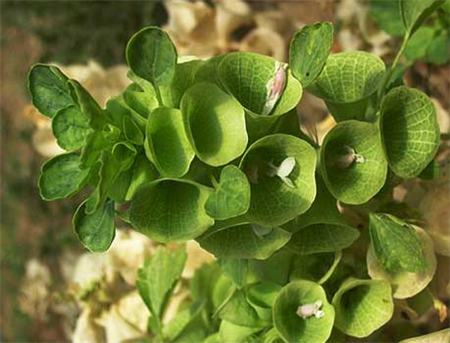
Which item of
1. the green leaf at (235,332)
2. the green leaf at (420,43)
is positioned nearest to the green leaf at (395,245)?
the green leaf at (235,332)

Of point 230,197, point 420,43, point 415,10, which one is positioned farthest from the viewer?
point 420,43

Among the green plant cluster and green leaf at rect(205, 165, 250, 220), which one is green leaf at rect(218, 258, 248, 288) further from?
green leaf at rect(205, 165, 250, 220)

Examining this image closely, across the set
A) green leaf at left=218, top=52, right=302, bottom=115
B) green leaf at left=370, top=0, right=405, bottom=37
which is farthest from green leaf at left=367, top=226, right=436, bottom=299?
green leaf at left=370, top=0, right=405, bottom=37

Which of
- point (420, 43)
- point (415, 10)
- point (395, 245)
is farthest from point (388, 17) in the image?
point (395, 245)

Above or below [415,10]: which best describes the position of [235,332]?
below

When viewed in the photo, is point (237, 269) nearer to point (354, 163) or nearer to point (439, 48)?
point (354, 163)

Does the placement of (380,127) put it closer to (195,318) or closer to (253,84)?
(253,84)

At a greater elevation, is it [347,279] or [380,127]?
[380,127]

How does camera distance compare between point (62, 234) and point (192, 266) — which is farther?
point (62, 234)

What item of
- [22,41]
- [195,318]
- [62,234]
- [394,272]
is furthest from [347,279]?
[22,41]
